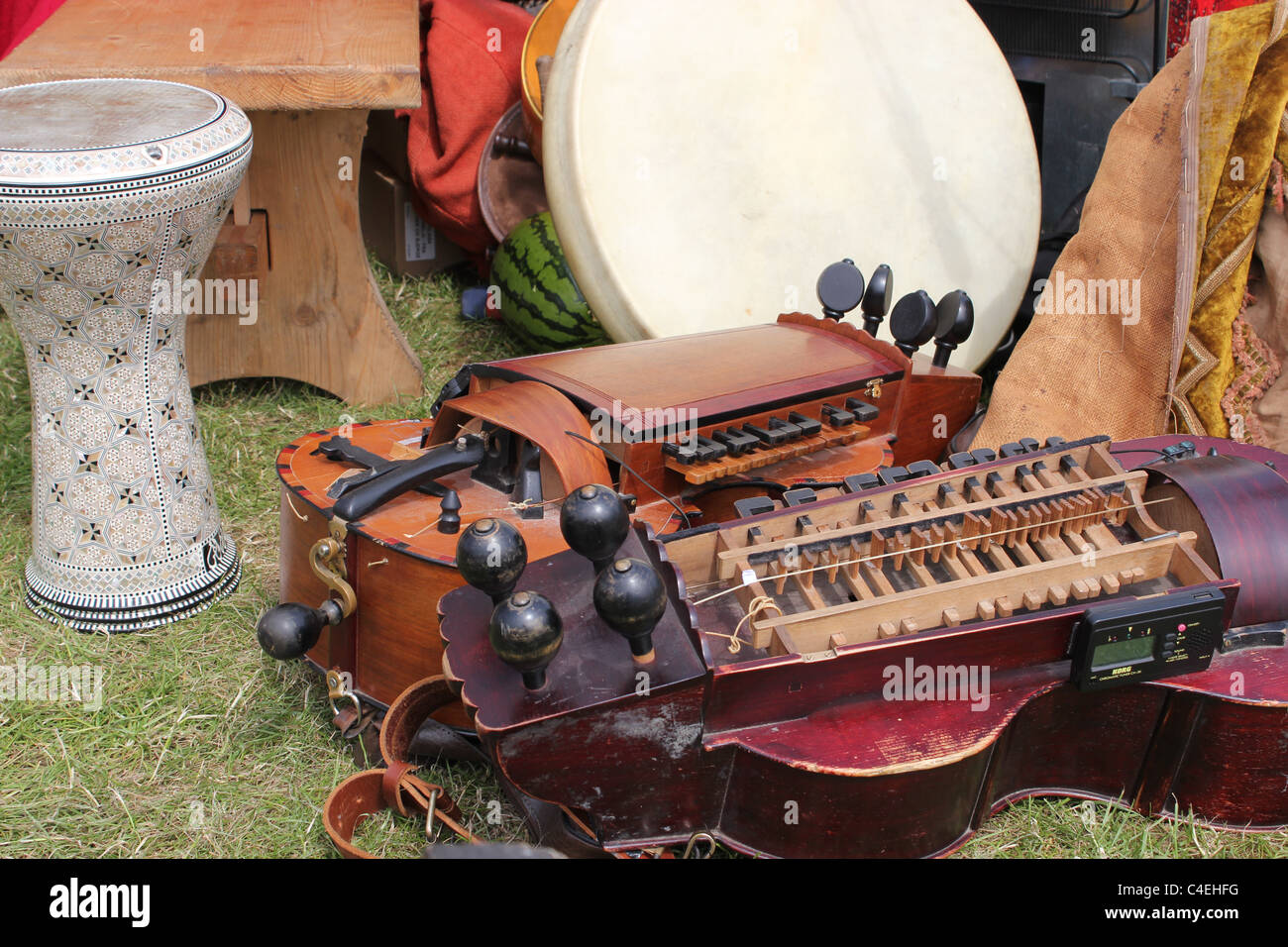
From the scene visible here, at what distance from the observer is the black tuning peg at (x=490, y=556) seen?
5.56 feet

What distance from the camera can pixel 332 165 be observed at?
3215 millimetres

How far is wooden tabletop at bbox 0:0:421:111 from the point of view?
2738 mm

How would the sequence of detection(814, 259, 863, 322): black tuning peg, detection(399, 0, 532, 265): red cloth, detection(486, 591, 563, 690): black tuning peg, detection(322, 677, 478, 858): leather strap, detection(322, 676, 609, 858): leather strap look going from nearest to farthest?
detection(486, 591, 563, 690): black tuning peg → detection(322, 676, 609, 858): leather strap → detection(322, 677, 478, 858): leather strap → detection(814, 259, 863, 322): black tuning peg → detection(399, 0, 532, 265): red cloth

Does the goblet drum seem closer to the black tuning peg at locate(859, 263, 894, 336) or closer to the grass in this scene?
the grass

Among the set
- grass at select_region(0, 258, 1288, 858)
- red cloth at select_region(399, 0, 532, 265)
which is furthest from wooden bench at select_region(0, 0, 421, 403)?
grass at select_region(0, 258, 1288, 858)

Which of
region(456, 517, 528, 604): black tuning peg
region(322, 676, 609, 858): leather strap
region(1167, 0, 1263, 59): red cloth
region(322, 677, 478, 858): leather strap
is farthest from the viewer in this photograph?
region(1167, 0, 1263, 59): red cloth

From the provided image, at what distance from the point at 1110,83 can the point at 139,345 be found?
280 cm

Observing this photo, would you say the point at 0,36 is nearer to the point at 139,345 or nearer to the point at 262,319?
the point at 262,319

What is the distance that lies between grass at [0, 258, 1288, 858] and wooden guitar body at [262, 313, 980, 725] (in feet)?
0.55

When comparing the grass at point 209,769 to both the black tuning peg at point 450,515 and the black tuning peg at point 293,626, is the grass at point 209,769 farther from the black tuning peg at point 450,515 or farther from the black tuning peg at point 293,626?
the black tuning peg at point 450,515

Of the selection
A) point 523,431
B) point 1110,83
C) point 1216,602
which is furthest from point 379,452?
point 1110,83

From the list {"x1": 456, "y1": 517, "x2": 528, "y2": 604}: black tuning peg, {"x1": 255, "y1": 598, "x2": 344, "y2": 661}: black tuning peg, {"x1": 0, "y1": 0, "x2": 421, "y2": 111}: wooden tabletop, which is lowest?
{"x1": 255, "y1": 598, "x2": 344, "y2": 661}: black tuning peg

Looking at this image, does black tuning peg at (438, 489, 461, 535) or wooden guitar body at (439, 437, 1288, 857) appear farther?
black tuning peg at (438, 489, 461, 535)

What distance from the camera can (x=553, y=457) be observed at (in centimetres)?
205
